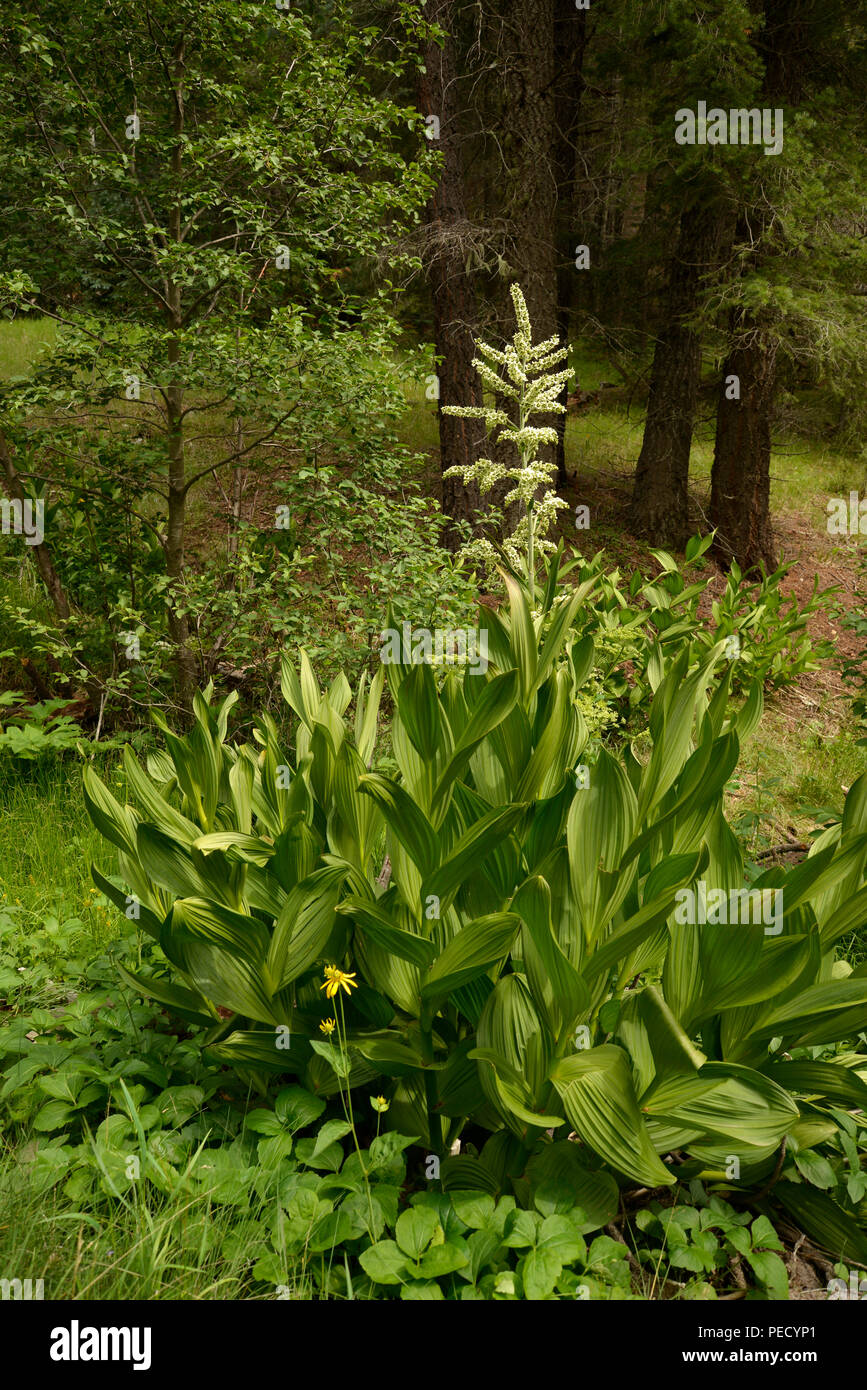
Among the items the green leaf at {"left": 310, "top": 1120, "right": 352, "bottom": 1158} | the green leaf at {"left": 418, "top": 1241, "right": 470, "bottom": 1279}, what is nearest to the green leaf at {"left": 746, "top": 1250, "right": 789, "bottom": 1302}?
the green leaf at {"left": 418, "top": 1241, "right": 470, "bottom": 1279}

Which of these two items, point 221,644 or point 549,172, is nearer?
point 221,644

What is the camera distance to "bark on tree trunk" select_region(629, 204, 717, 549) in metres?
8.34

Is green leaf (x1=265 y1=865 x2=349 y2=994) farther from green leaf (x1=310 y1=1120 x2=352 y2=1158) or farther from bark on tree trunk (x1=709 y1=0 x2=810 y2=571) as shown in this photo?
bark on tree trunk (x1=709 y1=0 x2=810 y2=571)

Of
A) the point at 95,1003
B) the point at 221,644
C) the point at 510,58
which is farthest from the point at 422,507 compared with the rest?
the point at 510,58

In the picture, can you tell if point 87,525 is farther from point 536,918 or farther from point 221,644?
point 536,918

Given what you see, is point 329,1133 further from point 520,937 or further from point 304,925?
point 520,937

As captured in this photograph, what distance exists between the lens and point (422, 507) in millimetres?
4512

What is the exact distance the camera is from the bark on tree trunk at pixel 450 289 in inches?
282

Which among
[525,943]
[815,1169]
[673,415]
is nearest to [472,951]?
[525,943]

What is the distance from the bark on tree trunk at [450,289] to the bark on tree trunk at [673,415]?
210cm

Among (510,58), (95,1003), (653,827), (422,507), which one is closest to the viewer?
(653,827)

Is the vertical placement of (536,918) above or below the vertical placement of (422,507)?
below

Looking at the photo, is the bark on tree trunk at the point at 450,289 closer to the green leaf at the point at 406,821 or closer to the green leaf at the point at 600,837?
the green leaf at the point at 600,837

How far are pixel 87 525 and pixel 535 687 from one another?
3.36m
